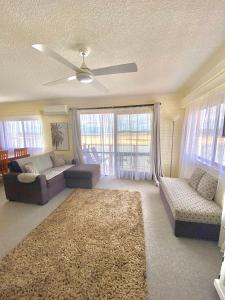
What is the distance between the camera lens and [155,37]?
1514 millimetres

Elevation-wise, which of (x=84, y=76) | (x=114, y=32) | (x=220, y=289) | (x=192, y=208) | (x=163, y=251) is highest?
(x=114, y=32)

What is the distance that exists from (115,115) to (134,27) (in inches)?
110

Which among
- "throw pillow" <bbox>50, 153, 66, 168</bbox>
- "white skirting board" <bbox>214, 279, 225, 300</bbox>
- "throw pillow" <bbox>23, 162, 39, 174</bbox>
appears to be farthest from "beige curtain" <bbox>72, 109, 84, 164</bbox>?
"white skirting board" <bbox>214, 279, 225, 300</bbox>

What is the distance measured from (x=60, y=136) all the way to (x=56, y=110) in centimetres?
81

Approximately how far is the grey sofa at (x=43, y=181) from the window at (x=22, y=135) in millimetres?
1419

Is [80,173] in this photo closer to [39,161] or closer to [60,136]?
[39,161]

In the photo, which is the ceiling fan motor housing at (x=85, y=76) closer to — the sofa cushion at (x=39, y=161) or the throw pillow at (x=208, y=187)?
the throw pillow at (x=208, y=187)

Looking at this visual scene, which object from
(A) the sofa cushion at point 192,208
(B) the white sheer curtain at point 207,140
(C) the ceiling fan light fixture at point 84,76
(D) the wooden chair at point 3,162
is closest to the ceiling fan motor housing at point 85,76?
(C) the ceiling fan light fixture at point 84,76

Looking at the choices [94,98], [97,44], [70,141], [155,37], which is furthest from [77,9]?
[70,141]

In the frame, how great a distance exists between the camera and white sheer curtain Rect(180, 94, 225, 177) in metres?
2.09

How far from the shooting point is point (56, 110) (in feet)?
14.4

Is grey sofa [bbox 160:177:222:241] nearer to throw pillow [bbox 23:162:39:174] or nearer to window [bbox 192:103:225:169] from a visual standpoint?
window [bbox 192:103:225:169]

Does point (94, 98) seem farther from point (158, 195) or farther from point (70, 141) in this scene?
point (158, 195)

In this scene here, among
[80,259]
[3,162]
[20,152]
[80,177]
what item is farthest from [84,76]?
[20,152]
